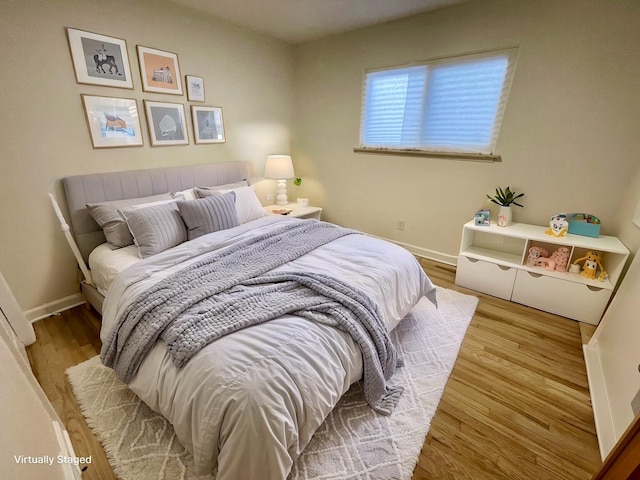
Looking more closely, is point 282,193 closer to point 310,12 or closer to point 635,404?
point 310,12

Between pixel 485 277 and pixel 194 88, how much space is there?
10.8 ft

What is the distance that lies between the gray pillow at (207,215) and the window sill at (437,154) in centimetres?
184

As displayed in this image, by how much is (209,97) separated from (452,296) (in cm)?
309

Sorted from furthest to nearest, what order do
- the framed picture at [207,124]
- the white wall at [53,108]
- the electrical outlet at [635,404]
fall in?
the framed picture at [207,124] → the white wall at [53,108] → the electrical outlet at [635,404]

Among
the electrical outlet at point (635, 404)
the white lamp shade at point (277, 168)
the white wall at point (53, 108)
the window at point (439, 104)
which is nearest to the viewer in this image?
the electrical outlet at point (635, 404)

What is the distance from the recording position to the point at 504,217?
Result: 2.54 meters

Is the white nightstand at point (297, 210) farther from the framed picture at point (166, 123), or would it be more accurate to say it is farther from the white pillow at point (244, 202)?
the framed picture at point (166, 123)

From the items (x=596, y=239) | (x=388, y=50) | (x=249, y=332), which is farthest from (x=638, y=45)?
(x=249, y=332)

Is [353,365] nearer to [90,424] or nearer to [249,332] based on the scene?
[249,332]

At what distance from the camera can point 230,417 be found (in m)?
0.98

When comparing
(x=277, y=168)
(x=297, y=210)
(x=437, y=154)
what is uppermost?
(x=437, y=154)

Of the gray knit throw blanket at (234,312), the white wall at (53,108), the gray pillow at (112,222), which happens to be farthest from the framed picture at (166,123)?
the gray knit throw blanket at (234,312)

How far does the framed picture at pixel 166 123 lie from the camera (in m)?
2.54

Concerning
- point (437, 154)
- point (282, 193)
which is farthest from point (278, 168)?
point (437, 154)
